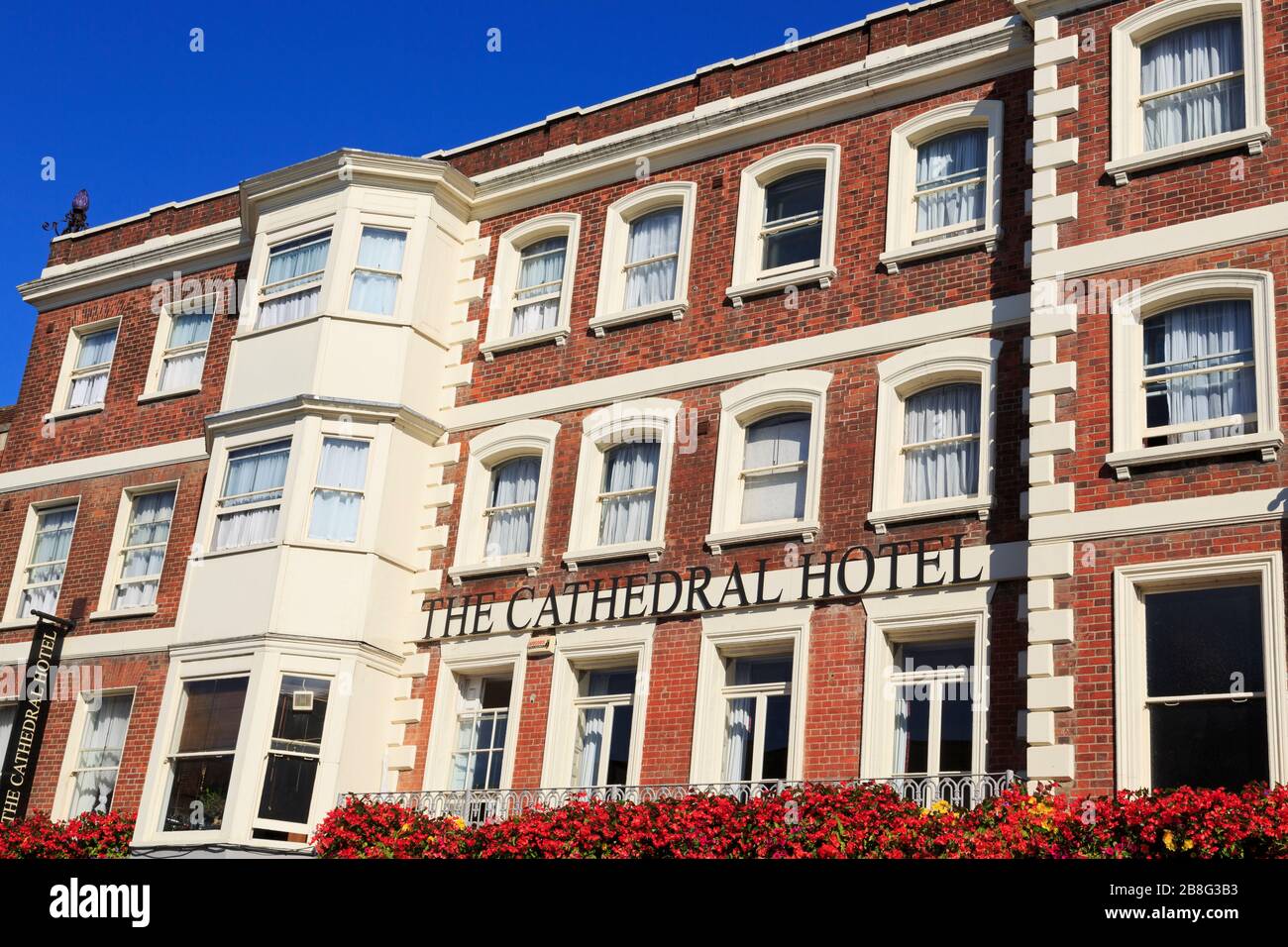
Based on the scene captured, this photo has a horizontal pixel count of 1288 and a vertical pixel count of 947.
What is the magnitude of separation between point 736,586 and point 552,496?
3653 mm

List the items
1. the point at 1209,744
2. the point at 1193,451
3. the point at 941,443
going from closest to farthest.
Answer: the point at 1209,744, the point at 1193,451, the point at 941,443

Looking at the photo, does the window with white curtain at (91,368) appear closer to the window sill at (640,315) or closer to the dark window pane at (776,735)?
the window sill at (640,315)

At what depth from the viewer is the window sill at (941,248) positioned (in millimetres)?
21266

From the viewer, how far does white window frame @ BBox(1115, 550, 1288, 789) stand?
1667 centimetres

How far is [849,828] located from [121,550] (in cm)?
1501

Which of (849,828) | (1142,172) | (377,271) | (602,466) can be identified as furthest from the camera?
(377,271)

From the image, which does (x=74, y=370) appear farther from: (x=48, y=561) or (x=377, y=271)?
(x=377, y=271)

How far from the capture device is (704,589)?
71.0ft

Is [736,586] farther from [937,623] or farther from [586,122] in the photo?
[586,122]

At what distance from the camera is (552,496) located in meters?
23.8

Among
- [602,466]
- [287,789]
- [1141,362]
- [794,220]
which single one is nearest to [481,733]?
[287,789]

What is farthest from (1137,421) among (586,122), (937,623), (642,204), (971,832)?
(586,122)
